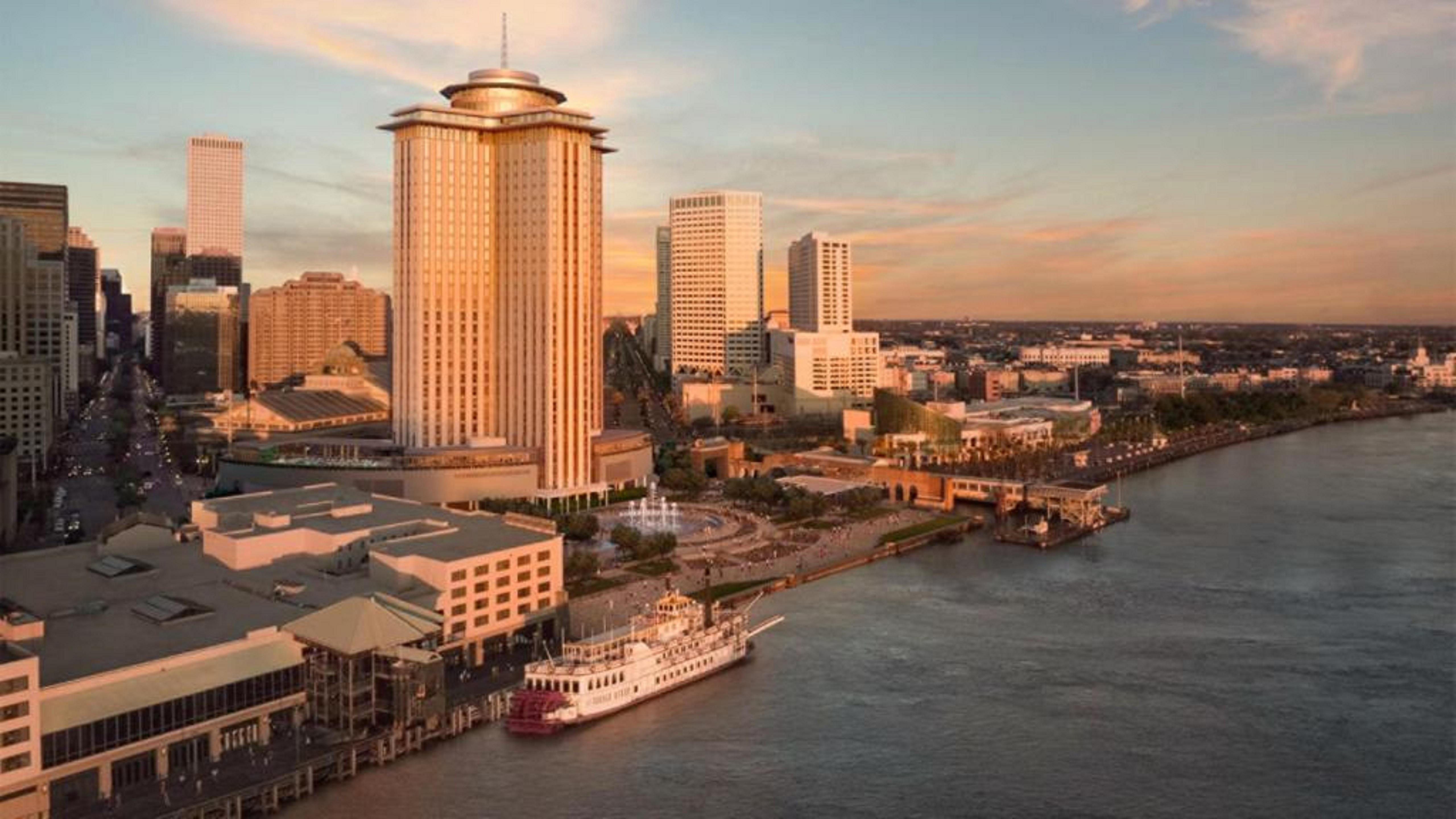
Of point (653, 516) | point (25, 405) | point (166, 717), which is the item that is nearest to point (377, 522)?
point (166, 717)

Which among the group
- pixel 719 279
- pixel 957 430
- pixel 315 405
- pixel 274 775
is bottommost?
pixel 274 775

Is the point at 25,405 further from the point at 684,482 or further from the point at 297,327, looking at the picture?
the point at 297,327

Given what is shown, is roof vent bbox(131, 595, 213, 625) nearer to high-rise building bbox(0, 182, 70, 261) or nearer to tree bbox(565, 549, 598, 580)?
tree bbox(565, 549, 598, 580)

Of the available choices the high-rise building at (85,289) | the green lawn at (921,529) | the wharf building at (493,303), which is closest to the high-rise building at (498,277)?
the wharf building at (493,303)

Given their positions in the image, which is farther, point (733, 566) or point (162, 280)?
point (162, 280)

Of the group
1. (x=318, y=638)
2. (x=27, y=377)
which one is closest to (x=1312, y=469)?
(x=318, y=638)

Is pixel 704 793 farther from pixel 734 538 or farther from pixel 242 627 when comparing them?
pixel 734 538

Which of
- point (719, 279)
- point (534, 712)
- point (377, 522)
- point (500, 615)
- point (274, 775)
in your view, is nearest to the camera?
point (274, 775)

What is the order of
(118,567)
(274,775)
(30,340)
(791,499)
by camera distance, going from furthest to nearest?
(30,340), (791,499), (118,567), (274,775)

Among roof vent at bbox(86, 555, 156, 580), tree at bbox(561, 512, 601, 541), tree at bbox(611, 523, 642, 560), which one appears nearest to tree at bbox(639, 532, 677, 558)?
tree at bbox(611, 523, 642, 560)
